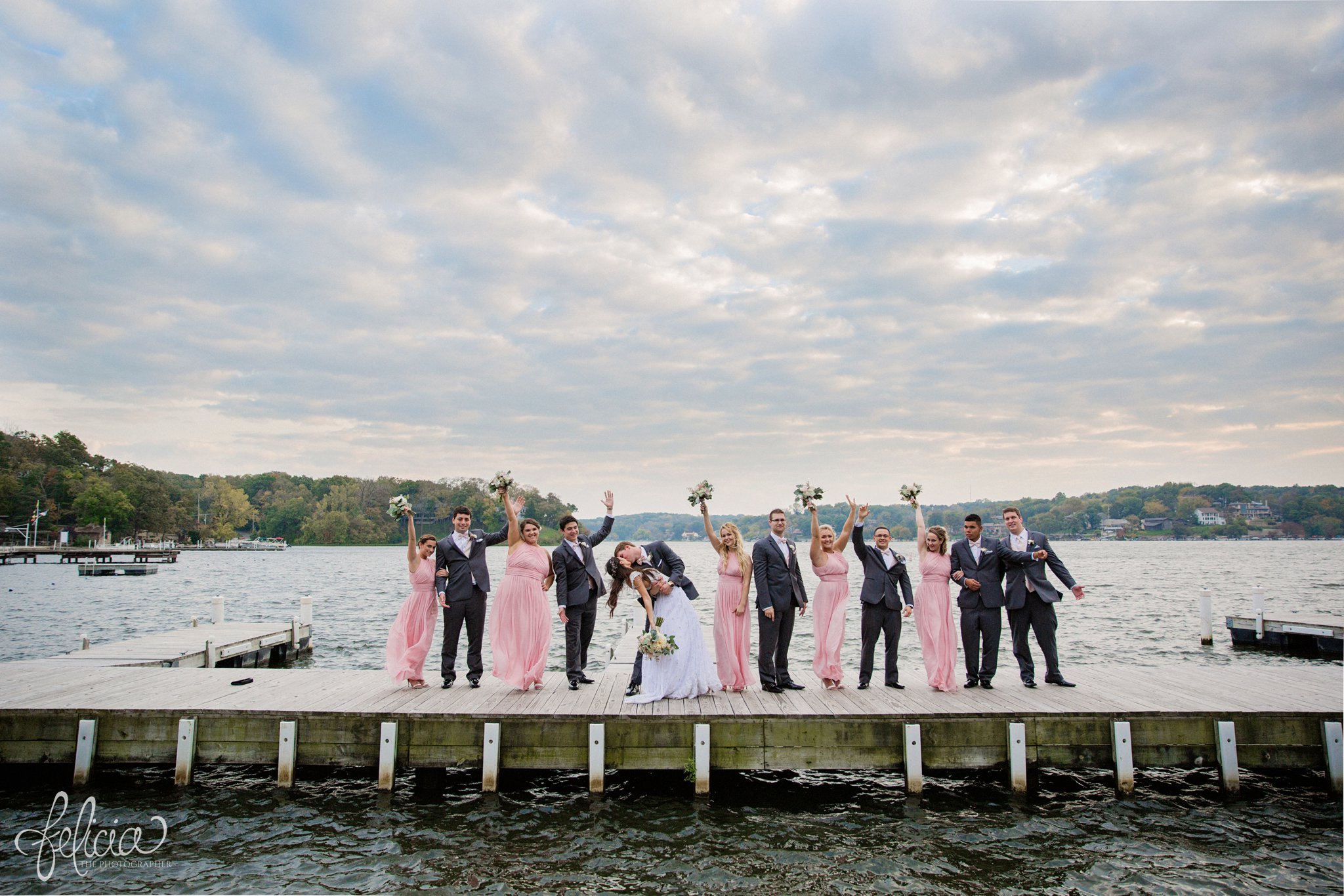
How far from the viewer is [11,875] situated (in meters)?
7.07

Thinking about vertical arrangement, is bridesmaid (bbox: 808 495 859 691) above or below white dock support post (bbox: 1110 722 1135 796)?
above

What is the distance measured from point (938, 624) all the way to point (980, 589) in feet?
2.33

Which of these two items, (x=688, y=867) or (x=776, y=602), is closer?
(x=688, y=867)

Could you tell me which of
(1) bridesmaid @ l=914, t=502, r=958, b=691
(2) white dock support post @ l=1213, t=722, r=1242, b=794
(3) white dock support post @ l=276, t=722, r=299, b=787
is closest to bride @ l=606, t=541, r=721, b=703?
(1) bridesmaid @ l=914, t=502, r=958, b=691

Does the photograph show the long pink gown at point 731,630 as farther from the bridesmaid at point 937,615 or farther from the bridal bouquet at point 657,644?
the bridesmaid at point 937,615

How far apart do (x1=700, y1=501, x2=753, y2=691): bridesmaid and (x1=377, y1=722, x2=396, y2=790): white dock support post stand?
4003 millimetres

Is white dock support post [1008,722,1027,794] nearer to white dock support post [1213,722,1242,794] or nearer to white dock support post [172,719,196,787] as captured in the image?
white dock support post [1213,722,1242,794]

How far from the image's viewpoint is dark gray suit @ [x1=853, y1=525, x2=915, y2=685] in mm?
9781

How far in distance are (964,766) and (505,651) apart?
573cm

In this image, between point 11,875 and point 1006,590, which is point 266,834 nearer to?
point 11,875

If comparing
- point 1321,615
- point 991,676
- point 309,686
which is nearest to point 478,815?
point 309,686

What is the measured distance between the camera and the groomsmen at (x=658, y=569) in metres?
9.40

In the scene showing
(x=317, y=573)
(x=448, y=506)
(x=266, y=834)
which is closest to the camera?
(x=266, y=834)
